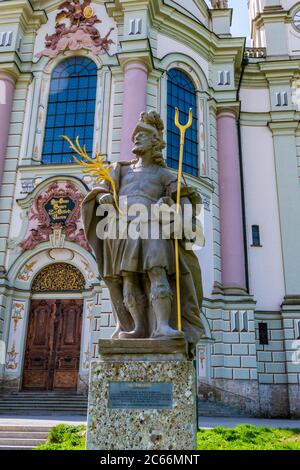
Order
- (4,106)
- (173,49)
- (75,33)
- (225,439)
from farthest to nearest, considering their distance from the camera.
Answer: (173,49)
(75,33)
(4,106)
(225,439)

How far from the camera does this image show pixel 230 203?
17.1 m

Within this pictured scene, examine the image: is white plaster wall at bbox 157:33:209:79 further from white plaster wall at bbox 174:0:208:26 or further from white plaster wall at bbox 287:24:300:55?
white plaster wall at bbox 287:24:300:55

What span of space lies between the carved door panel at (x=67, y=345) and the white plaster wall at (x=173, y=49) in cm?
964

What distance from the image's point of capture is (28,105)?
16578 mm

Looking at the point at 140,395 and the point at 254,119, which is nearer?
the point at 140,395

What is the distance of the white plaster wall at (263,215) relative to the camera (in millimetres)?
16891

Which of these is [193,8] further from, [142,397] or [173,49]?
[142,397]

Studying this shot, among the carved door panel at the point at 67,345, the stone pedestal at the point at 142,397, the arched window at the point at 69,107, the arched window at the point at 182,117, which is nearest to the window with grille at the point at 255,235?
the arched window at the point at 182,117

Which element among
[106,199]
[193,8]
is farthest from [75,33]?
[106,199]

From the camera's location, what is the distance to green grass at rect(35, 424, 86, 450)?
21.2ft

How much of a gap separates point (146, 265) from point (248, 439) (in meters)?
4.19

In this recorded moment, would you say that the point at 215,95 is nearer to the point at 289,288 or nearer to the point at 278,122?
the point at 278,122

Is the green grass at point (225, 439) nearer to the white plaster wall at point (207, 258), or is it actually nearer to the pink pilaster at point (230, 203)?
the white plaster wall at point (207, 258)

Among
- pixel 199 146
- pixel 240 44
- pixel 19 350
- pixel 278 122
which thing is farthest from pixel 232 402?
pixel 240 44
